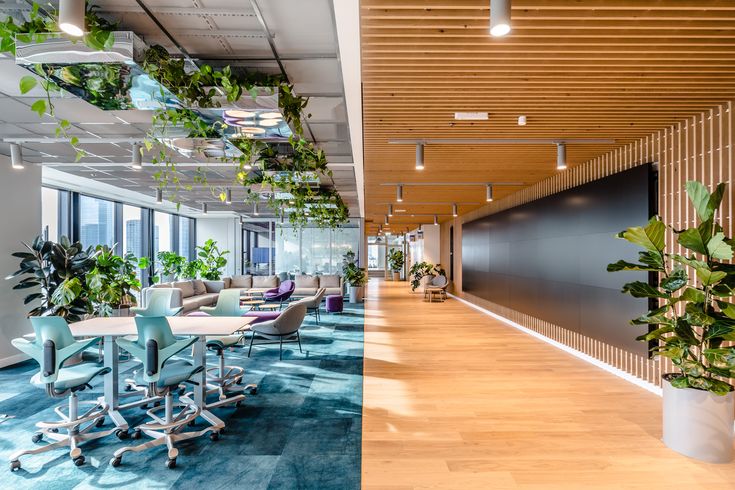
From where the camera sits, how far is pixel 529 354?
20.2ft

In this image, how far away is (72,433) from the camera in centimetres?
321

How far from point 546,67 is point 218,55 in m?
2.58

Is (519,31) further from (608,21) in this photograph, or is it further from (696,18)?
(696,18)

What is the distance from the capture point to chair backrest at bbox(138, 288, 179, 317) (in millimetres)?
5137

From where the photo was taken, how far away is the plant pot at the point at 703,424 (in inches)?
116

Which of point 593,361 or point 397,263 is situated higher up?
point 397,263

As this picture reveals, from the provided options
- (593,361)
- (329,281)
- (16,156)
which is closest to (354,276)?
(329,281)

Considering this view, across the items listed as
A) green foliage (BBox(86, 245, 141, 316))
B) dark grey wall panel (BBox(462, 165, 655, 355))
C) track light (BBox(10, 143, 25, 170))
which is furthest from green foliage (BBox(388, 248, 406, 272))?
track light (BBox(10, 143, 25, 170))

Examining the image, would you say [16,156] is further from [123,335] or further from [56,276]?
[123,335]

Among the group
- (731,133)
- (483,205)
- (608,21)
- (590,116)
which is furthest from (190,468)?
(483,205)

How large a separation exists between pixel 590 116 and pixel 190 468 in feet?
15.8

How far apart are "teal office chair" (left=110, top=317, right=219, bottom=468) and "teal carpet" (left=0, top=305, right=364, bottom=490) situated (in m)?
0.09

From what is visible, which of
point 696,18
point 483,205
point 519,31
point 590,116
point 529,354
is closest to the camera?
point 696,18

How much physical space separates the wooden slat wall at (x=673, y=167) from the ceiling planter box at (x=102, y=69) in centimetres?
493
